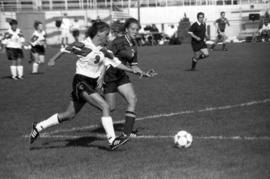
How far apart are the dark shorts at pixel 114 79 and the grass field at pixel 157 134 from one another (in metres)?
0.85

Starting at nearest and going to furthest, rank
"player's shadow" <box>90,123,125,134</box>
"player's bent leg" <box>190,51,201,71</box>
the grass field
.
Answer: the grass field, "player's shadow" <box>90,123,125,134</box>, "player's bent leg" <box>190,51,201,71</box>

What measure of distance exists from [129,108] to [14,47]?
40.6 feet

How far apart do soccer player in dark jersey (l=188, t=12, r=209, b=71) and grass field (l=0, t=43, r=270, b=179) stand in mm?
3575

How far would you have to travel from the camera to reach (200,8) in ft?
157

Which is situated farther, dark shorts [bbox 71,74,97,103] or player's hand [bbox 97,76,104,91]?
player's hand [bbox 97,76,104,91]

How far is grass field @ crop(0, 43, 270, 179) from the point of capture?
653cm

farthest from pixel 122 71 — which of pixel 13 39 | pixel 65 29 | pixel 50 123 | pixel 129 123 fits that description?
pixel 65 29

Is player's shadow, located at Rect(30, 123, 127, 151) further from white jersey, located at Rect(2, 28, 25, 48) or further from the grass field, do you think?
white jersey, located at Rect(2, 28, 25, 48)

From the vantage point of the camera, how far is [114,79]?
28.6 feet

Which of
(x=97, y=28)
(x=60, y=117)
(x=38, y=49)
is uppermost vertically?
(x=97, y=28)

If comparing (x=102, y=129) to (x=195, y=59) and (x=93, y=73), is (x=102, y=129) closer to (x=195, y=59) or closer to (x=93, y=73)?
(x=93, y=73)

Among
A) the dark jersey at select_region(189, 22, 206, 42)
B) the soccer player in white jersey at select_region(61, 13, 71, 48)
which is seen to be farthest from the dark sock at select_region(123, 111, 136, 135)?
the soccer player in white jersey at select_region(61, 13, 71, 48)

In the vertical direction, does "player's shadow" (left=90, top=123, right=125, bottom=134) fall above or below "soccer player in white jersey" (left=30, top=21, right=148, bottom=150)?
below

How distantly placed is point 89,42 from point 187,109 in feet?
13.1
